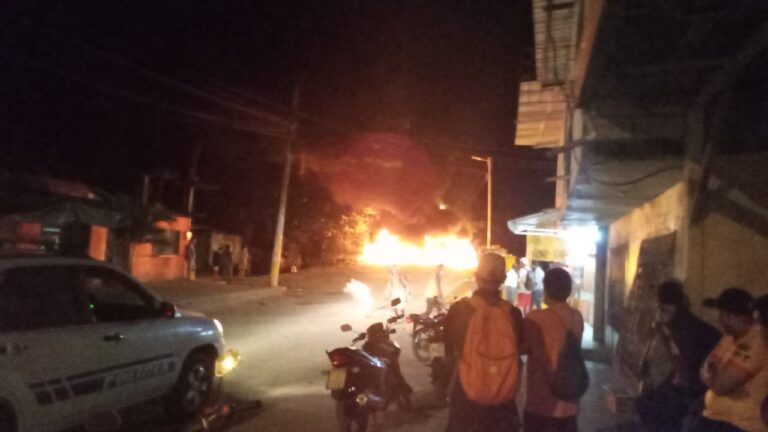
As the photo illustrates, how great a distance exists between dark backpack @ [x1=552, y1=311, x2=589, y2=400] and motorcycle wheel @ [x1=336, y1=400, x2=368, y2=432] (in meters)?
3.05

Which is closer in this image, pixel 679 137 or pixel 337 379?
pixel 679 137

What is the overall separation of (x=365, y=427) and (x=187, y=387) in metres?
2.08

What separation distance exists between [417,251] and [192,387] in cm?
4998

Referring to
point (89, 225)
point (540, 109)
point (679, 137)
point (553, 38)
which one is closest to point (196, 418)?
point (679, 137)

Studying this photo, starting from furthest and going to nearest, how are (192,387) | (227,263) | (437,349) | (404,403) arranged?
(227,263) < (437,349) < (404,403) < (192,387)

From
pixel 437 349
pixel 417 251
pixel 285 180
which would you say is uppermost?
pixel 285 180

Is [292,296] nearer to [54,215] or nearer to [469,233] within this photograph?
[54,215]

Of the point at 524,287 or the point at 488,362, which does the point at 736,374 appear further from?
the point at 524,287

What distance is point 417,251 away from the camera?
2239 inches

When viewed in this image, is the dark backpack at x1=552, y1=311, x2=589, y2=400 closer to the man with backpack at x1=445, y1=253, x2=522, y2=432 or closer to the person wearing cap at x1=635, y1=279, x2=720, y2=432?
the man with backpack at x1=445, y1=253, x2=522, y2=432

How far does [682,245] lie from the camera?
6.21m

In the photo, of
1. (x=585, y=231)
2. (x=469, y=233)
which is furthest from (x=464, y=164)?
(x=585, y=231)

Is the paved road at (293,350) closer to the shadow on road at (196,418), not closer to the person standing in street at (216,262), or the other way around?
the shadow on road at (196,418)

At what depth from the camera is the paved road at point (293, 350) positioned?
7273 mm
